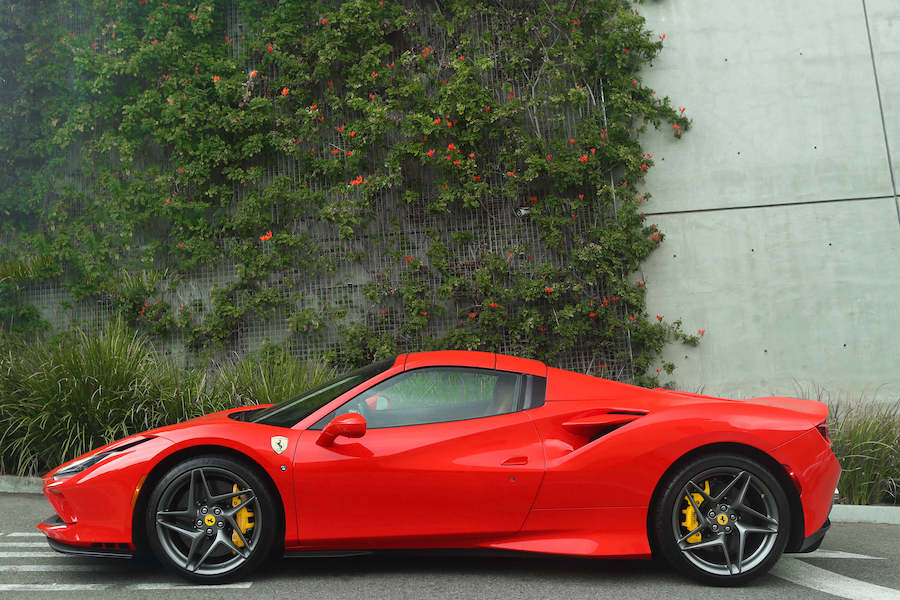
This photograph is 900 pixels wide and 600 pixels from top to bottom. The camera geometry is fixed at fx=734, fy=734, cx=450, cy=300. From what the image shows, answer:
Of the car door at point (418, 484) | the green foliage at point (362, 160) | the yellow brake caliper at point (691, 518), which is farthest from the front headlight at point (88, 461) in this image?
the green foliage at point (362, 160)

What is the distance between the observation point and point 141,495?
3.77 meters

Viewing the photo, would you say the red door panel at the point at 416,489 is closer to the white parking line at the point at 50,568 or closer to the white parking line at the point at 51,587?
the white parking line at the point at 51,587

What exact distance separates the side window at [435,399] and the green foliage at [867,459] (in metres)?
3.76

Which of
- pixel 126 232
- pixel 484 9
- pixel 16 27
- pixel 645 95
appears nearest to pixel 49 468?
pixel 126 232

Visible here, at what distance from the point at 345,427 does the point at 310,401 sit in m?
0.64

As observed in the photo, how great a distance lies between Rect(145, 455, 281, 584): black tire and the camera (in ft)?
12.3

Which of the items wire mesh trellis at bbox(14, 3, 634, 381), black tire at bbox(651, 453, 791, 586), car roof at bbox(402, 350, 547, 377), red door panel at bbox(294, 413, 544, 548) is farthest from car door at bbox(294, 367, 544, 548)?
wire mesh trellis at bbox(14, 3, 634, 381)

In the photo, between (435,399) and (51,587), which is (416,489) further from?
(51,587)

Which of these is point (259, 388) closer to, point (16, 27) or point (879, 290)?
point (16, 27)

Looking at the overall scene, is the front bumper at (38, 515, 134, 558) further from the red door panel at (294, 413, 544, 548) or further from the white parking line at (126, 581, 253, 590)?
the red door panel at (294, 413, 544, 548)

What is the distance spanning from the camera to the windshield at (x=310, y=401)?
13.3ft

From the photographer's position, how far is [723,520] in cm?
371

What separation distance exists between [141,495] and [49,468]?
341cm

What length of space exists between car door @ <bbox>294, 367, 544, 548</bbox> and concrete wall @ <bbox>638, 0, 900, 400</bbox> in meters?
5.06
